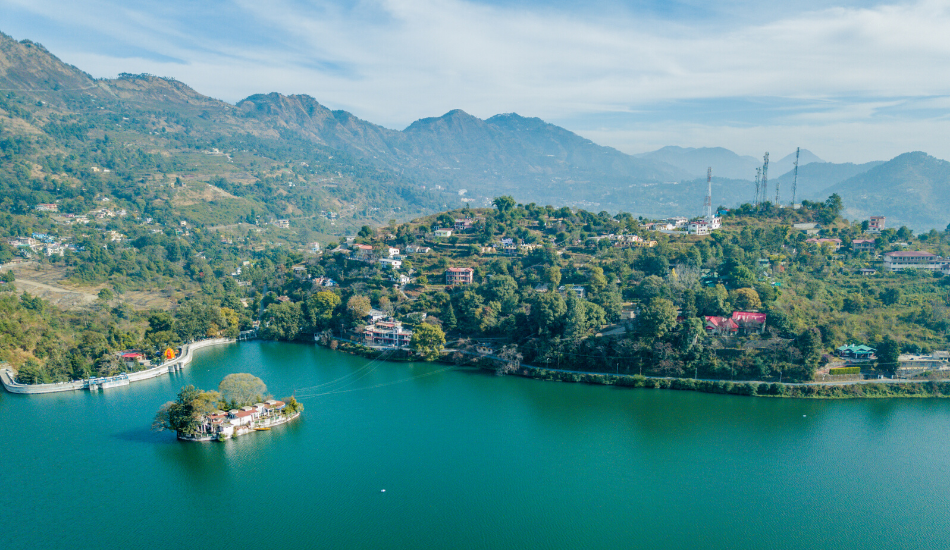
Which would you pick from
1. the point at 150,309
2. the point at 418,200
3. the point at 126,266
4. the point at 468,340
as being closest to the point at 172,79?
the point at 418,200

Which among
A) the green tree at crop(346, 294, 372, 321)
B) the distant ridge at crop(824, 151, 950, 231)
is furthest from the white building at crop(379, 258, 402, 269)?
the distant ridge at crop(824, 151, 950, 231)

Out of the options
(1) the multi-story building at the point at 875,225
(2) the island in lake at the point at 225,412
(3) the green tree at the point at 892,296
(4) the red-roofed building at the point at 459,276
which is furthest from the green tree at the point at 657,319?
(1) the multi-story building at the point at 875,225

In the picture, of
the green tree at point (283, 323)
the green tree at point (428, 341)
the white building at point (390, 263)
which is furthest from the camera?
the white building at point (390, 263)

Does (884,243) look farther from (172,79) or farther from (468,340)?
(172,79)

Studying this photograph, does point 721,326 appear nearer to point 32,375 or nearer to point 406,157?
point 32,375

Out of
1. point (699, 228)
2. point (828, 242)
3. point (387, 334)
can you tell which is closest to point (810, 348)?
point (828, 242)

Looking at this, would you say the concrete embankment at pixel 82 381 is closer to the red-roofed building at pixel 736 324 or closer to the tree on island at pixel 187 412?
the tree on island at pixel 187 412
